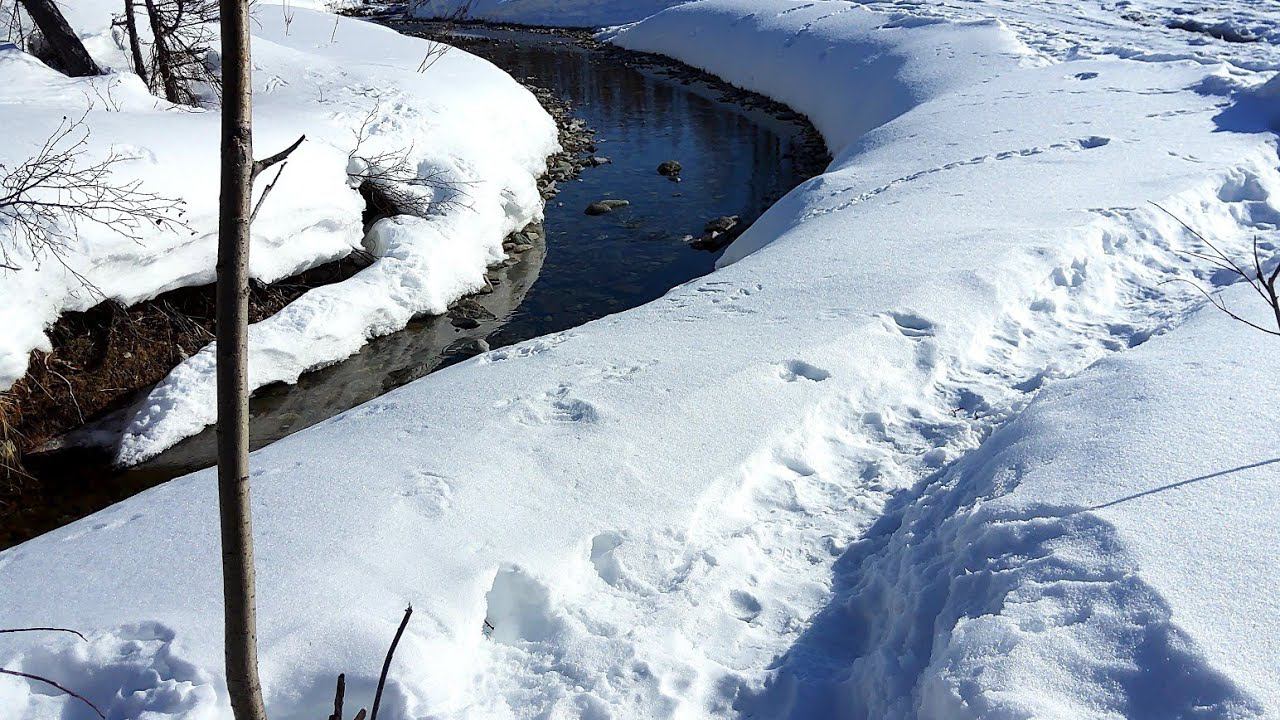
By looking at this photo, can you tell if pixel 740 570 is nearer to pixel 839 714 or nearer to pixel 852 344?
pixel 839 714

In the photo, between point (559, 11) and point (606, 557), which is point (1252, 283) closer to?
point (606, 557)

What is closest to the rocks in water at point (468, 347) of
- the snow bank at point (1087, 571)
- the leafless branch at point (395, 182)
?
the leafless branch at point (395, 182)

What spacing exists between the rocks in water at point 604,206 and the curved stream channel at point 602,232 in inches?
5.0

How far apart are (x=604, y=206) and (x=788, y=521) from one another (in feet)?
27.8

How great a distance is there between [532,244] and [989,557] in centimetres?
831

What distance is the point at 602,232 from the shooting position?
11.1 metres

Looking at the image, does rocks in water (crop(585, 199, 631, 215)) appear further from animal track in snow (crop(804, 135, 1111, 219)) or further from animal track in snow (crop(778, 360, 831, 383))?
animal track in snow (crop(778, 360, 831, 383))

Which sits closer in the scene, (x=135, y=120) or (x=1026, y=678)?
(x=1026, y=678)

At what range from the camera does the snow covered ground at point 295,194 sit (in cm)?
686

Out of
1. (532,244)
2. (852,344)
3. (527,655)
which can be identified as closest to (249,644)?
(527,655)

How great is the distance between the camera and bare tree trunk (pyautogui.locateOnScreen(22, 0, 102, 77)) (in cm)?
941

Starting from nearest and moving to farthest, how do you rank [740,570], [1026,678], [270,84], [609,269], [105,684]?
1. [1026,678]
2. [105,684]
3. [740,570]
4. [609,269]
5. [270,84]

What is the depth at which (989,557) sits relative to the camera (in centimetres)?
319


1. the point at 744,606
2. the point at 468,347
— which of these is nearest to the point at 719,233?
the point at 468,347
